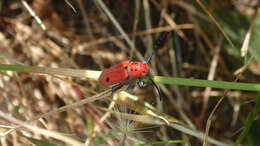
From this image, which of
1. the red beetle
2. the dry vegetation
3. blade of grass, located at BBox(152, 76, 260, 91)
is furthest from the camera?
the dry vegetation

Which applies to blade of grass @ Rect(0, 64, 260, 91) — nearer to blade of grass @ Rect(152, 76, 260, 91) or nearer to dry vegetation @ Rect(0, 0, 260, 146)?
blade of grass @ Rect(152, 76, 260, 91)

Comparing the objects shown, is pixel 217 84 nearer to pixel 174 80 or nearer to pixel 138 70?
pixel 174 80

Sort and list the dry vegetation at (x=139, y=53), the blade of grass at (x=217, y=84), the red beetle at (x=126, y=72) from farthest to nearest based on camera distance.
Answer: the dry vegetation at (x=139, y=53)
the red beetle at (x=126, y=72)
the blade of grass at (x=217, y=84)

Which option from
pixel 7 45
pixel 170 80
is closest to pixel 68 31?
pixel 7 45

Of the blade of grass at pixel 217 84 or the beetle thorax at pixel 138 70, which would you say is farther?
the beetle thorax at pixel 138 70

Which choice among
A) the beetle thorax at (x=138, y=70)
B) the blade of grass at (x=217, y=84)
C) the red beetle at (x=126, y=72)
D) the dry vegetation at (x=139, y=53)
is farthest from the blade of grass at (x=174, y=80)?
the dry vegetation at (x=139, y=53)

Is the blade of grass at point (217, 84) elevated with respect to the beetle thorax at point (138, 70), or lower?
lower

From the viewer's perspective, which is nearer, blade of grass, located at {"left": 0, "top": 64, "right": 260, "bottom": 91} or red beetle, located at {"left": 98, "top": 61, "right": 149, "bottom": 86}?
blade of grass, located at {"left": 0, "top": 64, "right": 260, "bottom": 91}

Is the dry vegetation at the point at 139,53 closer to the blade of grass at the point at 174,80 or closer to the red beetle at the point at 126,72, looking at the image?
the red beetle at the point at 126,72

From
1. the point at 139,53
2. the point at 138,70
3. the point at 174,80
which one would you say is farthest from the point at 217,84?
the point at 139,53

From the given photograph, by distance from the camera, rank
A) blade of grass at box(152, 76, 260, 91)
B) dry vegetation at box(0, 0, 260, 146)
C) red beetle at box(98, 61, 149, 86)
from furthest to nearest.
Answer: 1. dry vegetation at box(0, 0, 260, 146)
2. red beetle at box(98, 61, 149, 86)
3. blade of grass at box(152, 76, 260, 91)

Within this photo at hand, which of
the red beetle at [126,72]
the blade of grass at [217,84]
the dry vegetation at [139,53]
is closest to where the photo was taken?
the blade of grass at [217,84]

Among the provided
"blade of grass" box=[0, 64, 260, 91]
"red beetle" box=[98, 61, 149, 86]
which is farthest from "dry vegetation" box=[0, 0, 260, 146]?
"blade of grass" box=[0, 64, 260, 91]

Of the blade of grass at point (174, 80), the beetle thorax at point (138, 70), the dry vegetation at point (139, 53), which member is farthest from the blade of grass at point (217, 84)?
the dry vegetation at point (139, 53)
